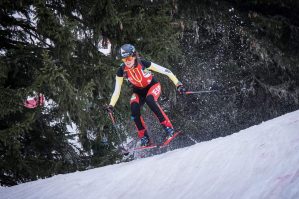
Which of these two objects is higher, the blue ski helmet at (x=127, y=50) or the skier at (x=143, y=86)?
the blue ski helmet at (x=127, y=50)

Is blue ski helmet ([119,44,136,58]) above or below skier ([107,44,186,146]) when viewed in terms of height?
above

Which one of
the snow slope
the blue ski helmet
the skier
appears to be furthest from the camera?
the skier

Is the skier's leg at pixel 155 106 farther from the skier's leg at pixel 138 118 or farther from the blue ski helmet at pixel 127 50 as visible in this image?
the blue ski helmet at pixel 127 50

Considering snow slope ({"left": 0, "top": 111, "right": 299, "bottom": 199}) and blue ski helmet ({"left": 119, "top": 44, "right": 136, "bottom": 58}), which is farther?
blue ski helmet ({"left": 119, "top": 44, "right": 136, "bottom": 58})

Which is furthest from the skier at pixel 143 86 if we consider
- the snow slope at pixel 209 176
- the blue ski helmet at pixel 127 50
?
the snow slope at pixel 209 176

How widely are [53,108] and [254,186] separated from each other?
6867 millimetres

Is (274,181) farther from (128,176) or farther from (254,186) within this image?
(128,176)

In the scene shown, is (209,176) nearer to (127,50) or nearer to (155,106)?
(155,106)

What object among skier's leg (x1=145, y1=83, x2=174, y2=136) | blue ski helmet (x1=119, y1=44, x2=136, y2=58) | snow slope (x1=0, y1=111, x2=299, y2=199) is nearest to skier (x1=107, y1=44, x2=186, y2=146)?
skier's leg (x1=145, y1=83, x2=174, y2=136)

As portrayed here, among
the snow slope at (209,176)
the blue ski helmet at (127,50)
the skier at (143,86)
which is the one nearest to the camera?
the snow slope at (209,176)

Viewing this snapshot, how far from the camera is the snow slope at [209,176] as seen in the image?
8.77 feet

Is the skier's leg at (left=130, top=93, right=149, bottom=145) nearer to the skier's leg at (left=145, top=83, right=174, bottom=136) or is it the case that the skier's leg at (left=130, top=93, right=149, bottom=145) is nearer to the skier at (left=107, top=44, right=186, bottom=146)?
the skier at (left=107, top=44, right=186, bottom=146)

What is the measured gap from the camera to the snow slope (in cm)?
267

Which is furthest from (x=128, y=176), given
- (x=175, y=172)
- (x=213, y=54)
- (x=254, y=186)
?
(x=213, y=54)
